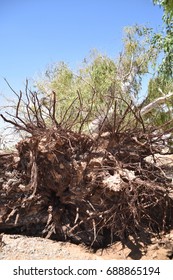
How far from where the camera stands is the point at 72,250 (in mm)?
4695

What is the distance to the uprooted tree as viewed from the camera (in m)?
4.91

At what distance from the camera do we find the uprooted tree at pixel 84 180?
4914mm

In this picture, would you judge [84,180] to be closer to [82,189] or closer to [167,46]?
[82,189]

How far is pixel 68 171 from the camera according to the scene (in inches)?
202

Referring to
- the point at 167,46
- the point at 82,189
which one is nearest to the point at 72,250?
the point at 82,189

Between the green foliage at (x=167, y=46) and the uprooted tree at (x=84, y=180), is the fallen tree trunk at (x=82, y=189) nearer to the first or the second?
the uprooted tree at (x=84, y=180)

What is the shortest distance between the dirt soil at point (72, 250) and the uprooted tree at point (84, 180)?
0.21 metres

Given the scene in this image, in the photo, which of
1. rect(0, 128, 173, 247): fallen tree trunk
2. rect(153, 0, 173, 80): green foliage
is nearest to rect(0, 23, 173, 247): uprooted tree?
rect(0, 128, 173, 247): fallen tree trunk

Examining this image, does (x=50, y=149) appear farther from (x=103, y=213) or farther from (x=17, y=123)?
(x=103, y=213)

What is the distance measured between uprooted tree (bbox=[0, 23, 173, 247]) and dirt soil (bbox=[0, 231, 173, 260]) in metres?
0.21

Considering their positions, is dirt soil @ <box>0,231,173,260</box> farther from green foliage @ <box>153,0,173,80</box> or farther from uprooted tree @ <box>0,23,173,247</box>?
green foliage @ <box>153,0,173,80</box>

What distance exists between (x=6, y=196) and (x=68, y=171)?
1.22m

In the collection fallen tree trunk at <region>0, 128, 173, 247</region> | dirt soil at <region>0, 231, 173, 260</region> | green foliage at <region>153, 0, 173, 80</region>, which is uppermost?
green foliage at <region>153, 0, 173, 80</region>

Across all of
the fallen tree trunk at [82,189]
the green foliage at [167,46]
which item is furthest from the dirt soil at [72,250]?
the green foliage at [167,46]
